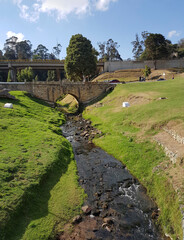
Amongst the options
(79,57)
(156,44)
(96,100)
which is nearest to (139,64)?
(156,44)

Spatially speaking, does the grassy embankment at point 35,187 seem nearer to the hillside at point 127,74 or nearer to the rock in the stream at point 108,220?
the rock in the stream at point 108,220

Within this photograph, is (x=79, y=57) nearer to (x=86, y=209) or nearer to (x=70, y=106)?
(x=70, y=106)

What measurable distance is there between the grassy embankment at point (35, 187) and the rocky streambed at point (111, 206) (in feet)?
3.77

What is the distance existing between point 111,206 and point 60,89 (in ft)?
149

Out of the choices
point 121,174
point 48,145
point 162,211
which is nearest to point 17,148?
point 48,145

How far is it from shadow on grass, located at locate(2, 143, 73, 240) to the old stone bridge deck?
129 feet

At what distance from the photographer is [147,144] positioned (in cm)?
2330

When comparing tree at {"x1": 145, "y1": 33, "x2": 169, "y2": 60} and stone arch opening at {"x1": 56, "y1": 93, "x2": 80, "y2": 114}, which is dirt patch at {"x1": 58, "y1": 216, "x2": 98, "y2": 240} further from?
tree at {"x1": 145, "y1": 33, "x2": 169, "y2": 60}

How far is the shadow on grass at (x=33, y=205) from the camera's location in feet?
39.8

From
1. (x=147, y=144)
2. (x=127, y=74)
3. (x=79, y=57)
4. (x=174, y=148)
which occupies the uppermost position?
(x=79, y=57)

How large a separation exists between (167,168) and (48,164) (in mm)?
11849

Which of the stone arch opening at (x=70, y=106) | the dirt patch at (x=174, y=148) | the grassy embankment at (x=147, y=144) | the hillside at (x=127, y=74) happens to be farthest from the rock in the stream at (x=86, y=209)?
the hillside at (x=127, y=74)

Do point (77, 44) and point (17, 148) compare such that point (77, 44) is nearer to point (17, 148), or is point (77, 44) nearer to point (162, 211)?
point (17, 148)

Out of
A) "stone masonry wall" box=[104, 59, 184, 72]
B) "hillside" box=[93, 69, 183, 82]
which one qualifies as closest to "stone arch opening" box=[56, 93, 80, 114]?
"hillside" box=[93, 69, 183, 82]
